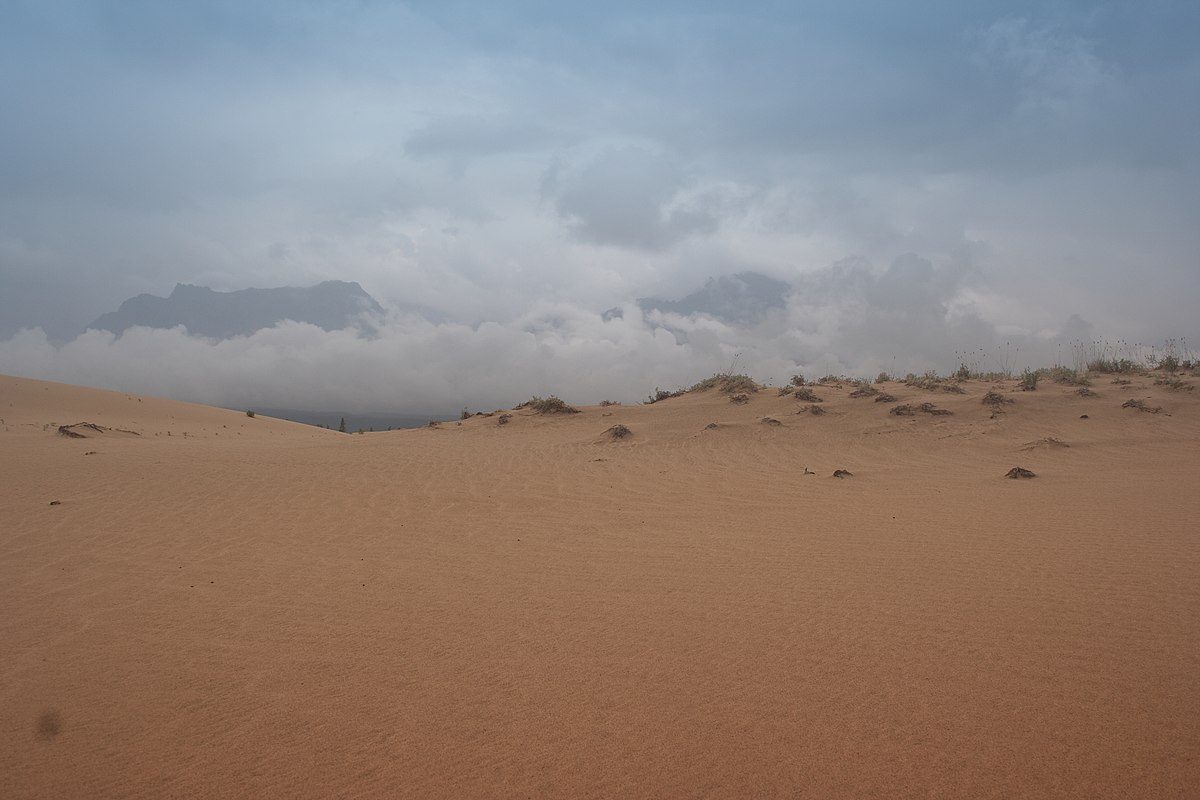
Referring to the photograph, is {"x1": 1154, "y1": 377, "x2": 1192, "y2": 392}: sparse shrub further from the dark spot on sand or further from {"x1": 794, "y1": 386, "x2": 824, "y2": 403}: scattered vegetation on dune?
the dark spot on sand

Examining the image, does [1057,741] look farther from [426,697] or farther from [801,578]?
[426,697]

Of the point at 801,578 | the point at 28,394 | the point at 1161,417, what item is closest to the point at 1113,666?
the point at 801,578

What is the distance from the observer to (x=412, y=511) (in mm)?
7730

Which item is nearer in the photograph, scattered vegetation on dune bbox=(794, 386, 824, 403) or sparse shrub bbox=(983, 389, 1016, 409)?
sparse shrub bbox=(983, 389, 1016, 409)

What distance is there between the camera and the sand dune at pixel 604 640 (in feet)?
8.30

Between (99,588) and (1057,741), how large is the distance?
5.96 metres

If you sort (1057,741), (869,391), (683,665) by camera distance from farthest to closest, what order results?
(869,391)
(683,665)
(1057,741)

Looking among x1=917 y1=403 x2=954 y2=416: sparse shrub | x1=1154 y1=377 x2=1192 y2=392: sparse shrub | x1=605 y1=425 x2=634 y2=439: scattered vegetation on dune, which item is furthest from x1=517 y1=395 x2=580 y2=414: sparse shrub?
x1=1154 y1=377 x2=1192 y2=392: sparse shrub

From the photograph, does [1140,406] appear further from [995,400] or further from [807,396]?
[807,396]

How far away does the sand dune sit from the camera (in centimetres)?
253

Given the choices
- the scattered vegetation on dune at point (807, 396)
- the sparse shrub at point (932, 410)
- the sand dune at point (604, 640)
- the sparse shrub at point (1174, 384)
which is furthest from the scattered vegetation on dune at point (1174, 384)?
the scattered vegetation on dune at point (807, 396)

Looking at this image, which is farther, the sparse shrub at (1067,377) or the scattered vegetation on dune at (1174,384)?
the sparse shrub at (1067,377)

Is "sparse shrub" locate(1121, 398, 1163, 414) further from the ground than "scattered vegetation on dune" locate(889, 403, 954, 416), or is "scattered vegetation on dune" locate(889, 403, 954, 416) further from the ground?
"sparse shrub" locate(1121, 398, 1163, 414)

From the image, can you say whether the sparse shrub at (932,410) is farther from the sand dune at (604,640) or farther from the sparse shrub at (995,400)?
the sand dune at (604,640)
